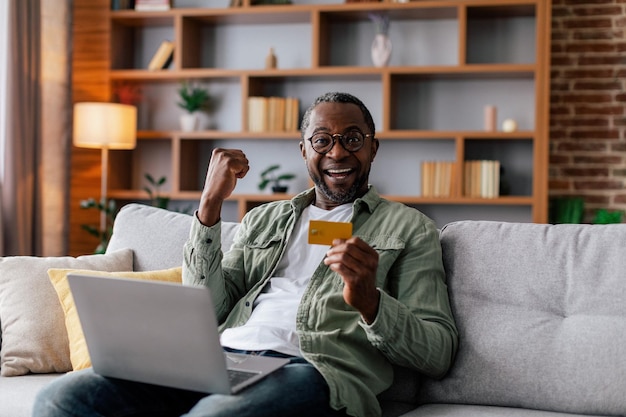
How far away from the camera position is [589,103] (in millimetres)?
4793

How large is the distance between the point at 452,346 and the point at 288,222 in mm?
528

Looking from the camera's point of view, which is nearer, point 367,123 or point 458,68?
point 367,123

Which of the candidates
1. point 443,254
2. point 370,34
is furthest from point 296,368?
point 370,34

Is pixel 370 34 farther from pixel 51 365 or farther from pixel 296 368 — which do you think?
pixel 296 368

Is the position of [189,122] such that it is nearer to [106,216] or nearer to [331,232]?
[106,216]

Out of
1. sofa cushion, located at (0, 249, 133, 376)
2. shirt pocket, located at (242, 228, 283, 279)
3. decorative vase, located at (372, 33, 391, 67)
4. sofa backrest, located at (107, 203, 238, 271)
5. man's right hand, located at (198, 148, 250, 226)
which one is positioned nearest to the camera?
man's right hand, located at (198, 148, 250, 226)

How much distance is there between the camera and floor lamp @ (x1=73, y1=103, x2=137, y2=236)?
4.61 metres

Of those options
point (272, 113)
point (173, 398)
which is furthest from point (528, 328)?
point (272, 113)

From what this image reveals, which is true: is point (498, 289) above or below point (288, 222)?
below

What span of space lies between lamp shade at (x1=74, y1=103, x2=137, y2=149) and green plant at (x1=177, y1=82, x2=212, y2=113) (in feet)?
1.27

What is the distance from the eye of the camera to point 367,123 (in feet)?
7.27

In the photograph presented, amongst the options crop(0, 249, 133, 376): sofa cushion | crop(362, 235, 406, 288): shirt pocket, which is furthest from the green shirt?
crop(0, 249, 133, 376): sofa cushion

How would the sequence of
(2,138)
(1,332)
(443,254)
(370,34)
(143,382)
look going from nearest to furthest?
(143,382) → (443,254) → (1,332) → (2,138) → (370,34)

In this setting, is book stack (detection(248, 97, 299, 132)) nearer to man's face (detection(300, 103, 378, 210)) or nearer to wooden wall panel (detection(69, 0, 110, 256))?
wooden wall panel (detection(69, 0, 110, 256))
